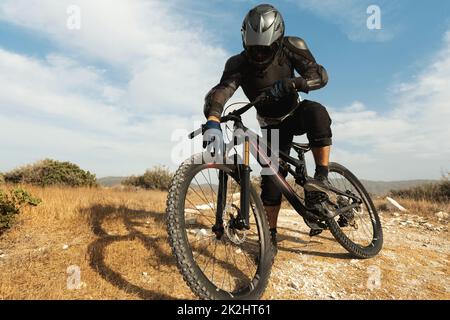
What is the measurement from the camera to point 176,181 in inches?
102

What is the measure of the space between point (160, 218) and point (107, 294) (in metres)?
3.03

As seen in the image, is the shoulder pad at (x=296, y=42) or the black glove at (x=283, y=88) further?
the shoulder pad at (x=296, y=42)

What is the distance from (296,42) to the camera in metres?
3.86

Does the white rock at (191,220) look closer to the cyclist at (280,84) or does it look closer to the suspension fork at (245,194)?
the cyclist at (280,84)

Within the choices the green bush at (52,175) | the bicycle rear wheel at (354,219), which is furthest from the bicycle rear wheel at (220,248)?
the green bush at (52,175)

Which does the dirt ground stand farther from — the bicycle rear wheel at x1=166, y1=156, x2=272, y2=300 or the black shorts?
the black shorts

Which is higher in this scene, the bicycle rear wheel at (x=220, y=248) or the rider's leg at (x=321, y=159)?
the rider's leg at (x=321, y=159)

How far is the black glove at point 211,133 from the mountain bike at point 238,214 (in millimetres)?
97

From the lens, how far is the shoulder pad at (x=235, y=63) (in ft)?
12.5

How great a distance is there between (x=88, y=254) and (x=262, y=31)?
3.19m

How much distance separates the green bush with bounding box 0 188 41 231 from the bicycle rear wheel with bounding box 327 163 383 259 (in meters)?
4.44
